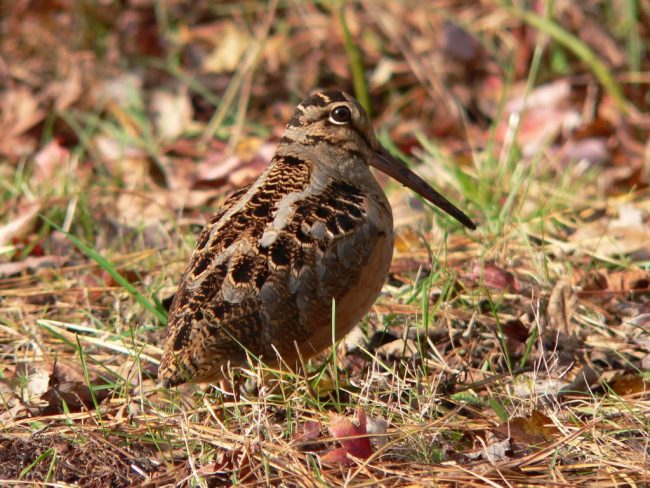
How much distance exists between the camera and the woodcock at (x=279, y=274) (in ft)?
11.3

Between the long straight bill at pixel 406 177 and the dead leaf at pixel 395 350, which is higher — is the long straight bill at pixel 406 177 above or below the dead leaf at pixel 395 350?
above

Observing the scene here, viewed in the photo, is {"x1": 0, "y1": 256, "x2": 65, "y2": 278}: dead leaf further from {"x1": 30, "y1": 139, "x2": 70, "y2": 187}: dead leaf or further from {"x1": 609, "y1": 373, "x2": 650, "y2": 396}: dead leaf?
{"x1": 609, "y1": 373, "x2": 650, "y2": 396}: dead leaf

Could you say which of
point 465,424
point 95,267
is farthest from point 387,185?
point 465,424

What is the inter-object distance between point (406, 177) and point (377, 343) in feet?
2.27

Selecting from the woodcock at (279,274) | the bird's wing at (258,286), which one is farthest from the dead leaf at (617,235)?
the bird's wing at (258,286)

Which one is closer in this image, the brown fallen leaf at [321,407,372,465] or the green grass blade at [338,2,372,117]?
the brown fallen leaf at [321,407,372,465]

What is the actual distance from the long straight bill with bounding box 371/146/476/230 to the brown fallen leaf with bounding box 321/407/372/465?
48.8 inches

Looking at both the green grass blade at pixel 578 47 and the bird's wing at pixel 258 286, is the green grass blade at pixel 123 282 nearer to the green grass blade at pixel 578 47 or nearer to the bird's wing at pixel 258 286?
the bird's wing at pixel 258 286

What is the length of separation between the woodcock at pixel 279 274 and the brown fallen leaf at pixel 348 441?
38 cm

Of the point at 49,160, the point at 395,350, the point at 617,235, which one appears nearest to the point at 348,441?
the point at 395,350

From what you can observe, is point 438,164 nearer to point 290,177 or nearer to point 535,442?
point 290,177

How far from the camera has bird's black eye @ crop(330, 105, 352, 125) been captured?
13.2 feet

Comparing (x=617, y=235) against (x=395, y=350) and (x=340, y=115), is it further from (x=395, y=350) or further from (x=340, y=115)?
(x=340, y=115)

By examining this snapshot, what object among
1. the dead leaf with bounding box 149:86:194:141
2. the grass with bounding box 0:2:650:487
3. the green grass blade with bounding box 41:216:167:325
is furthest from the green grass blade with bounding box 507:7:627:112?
the green grass blade with bounding box 41:216:167:325
